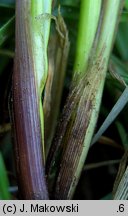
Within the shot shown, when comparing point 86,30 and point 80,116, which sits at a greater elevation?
point 86,30

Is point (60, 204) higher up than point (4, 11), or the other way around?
point (4, 11)

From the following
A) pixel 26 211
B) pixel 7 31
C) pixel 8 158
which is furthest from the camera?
pixel 8 158

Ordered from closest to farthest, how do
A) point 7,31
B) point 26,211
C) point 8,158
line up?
point 26,211
point 7,31
point 8,158

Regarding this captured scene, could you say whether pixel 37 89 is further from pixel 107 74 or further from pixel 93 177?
pixel 93 177

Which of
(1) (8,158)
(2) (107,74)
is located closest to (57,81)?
(2) (107,74)

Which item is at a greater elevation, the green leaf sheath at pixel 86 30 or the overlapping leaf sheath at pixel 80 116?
the green leaf sheath at pixel 86 30

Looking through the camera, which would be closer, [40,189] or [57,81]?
[40,189]

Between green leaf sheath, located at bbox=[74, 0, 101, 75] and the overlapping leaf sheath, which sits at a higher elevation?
green leaf sheath, located at bbox=[74, 0, 101, 75]

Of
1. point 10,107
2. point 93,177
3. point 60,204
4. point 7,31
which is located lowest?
point 93,177
